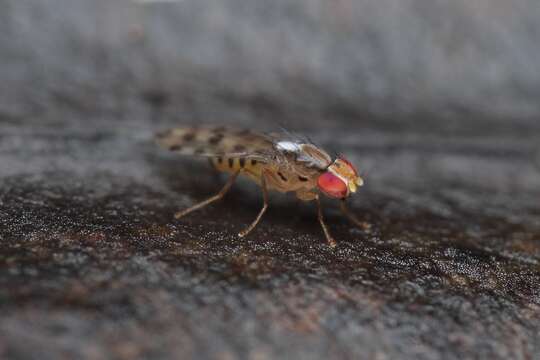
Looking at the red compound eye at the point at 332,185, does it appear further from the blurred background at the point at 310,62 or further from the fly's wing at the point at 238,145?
the blurred background at the point at 310,62

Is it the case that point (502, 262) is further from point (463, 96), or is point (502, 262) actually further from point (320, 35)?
point (320, 35)

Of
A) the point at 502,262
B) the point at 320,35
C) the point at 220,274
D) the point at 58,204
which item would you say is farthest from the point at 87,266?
the point at 320,35

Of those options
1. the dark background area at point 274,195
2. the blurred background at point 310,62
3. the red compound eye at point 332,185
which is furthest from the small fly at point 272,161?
the blurred background at point 310,62

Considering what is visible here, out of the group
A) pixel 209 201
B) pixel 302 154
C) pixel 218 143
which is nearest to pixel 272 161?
pixel 302 154

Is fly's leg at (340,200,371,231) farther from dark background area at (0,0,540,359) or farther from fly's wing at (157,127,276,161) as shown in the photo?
fly's wing at (157,127,276,161)

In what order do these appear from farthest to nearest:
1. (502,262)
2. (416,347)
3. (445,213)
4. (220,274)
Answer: (445,213)
(502,262)
(220,274)
(416,347)

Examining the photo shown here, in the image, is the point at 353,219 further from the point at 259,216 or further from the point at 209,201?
the point at 209,201

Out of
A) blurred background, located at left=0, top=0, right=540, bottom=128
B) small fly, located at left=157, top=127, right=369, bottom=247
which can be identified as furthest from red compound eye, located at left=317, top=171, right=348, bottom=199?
blurred background, located at left=0, top=0, right=540, bottom=128
